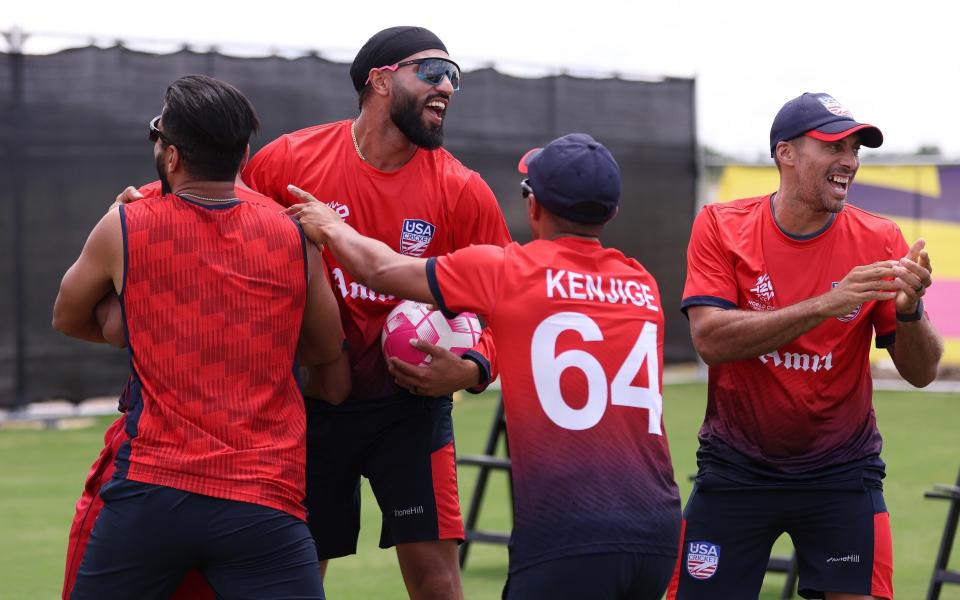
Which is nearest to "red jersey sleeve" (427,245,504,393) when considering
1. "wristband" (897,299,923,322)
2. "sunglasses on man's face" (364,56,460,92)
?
"sunglasses on man's face" (364,56,460,92)

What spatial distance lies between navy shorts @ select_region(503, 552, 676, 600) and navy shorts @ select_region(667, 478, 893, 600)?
1.18 metres

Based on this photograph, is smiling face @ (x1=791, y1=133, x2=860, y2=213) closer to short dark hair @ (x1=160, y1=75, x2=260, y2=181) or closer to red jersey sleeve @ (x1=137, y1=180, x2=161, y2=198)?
short dark hair @ (x1=160, y1=75, x2=260, y2=181)

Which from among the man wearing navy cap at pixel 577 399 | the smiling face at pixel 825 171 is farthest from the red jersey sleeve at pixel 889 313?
the man wearing navy cap at pixel 577 399

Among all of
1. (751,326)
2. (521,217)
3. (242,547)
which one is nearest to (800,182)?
(751,326)

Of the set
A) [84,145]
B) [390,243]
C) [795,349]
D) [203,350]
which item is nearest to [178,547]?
[203,350]

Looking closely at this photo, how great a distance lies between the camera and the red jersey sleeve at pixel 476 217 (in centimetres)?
525

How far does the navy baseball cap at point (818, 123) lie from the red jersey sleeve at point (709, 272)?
1.37 feet

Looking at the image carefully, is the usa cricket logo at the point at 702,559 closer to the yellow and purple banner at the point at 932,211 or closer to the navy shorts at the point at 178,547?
the navy shorts at the point at 178,547

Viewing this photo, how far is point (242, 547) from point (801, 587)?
2.19 metres

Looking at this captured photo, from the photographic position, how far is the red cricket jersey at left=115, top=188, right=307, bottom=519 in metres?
3.77

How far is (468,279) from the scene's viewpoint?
402cm

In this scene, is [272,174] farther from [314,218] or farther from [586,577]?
[586,577]

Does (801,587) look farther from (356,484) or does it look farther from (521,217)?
(521,217)

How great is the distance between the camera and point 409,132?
5141mm
